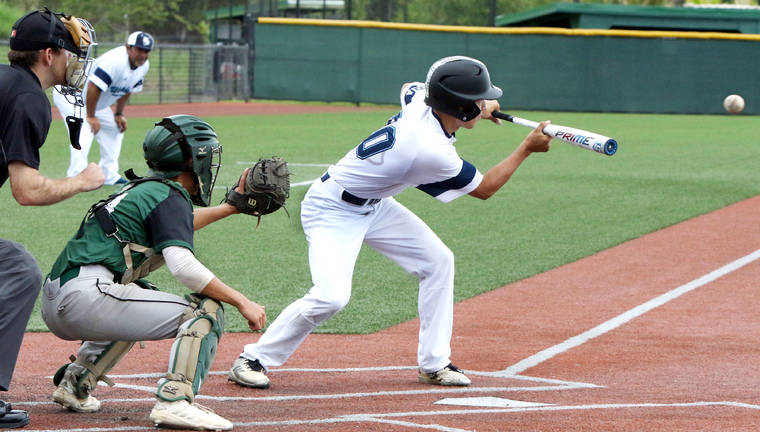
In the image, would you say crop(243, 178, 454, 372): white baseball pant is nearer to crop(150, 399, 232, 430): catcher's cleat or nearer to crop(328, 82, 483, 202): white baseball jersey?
crop(328, 82, 483, 202): white baseball jersey

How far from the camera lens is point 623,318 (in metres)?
7.75

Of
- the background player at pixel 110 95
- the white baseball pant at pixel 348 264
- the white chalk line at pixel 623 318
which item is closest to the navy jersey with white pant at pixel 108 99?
the background player at pixel 110 95

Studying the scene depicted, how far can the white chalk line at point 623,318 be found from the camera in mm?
6375

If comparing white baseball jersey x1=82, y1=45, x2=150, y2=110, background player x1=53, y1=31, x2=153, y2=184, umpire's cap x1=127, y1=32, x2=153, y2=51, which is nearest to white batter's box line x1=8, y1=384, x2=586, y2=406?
background player x1=53, y1=31, x2=153, y2=184

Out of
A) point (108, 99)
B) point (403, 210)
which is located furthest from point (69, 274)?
point (108, 99)

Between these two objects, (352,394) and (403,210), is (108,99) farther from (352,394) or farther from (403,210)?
(352,394)

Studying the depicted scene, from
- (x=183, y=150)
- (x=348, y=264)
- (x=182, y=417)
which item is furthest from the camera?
(x=348, y=264)

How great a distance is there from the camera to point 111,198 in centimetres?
464

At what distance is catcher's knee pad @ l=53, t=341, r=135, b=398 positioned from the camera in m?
4.86

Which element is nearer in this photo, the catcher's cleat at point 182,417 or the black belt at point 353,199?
the catcher's cleat at point 182,417

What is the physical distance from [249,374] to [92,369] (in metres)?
0.97

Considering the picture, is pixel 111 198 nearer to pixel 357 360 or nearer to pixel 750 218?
pixel 357 360

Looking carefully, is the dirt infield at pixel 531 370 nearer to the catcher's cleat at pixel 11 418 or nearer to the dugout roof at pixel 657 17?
the catcher's cleat at pixel 11 418

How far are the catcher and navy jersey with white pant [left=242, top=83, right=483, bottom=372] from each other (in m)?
1.10
